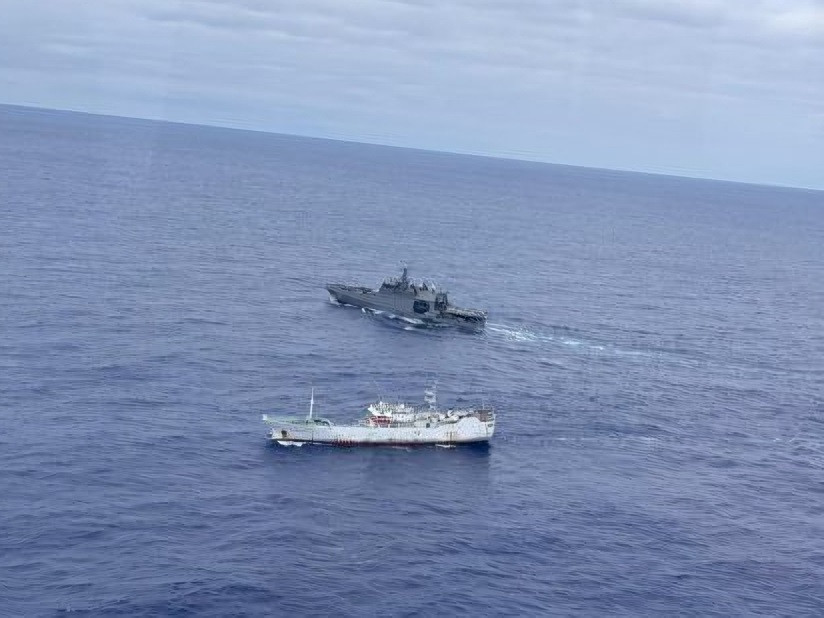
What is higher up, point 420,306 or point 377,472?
point 420,306

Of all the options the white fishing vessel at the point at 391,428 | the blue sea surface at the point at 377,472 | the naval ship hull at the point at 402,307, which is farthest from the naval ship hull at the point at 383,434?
the naval ship hull at the point at 402,307

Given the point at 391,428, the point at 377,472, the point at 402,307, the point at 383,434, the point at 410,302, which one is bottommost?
the point at 377,472

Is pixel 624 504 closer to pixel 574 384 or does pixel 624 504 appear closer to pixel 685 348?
pixel 574 384

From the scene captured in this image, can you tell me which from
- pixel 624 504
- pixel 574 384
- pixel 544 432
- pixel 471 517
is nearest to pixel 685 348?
pixel 574 384

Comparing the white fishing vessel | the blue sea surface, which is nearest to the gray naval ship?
the blue sea surface

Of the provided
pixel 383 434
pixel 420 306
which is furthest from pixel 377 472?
pixel 420 306

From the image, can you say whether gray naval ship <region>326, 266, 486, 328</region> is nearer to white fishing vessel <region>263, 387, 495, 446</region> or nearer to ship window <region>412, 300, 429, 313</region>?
ship window <region>412, 300, 429, 313</region>

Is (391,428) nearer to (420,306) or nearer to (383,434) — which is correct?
(383,434)
